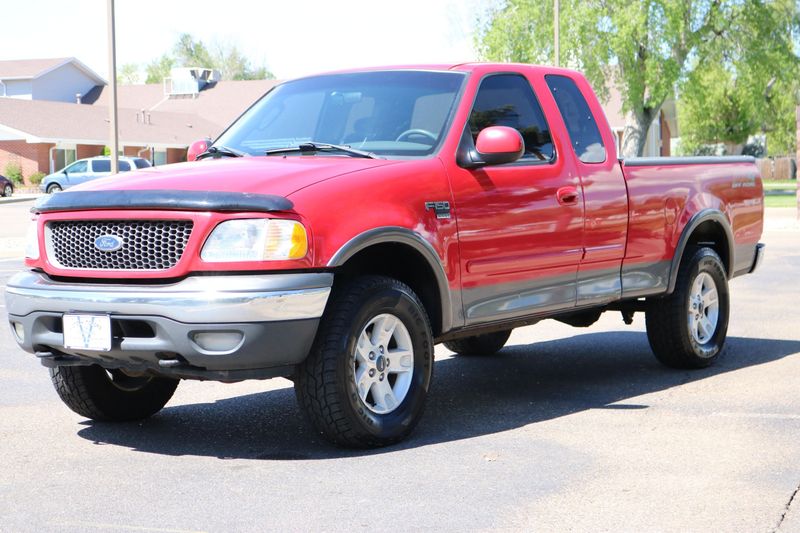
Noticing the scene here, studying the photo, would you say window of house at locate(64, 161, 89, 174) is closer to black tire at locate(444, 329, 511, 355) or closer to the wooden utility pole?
the wooden utility pole

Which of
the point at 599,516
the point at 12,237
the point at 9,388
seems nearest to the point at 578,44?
the point at 12,237

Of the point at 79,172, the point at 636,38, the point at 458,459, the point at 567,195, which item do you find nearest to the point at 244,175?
the point at 458,459

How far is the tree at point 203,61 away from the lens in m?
120

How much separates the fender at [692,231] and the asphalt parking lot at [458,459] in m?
0.73

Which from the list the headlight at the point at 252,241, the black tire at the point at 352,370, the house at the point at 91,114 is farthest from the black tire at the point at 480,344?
the house at the point at 91,114

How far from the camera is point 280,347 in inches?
230

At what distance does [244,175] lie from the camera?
620cm

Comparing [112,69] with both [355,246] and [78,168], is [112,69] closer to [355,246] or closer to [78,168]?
[355,246]

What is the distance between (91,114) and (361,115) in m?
66.0

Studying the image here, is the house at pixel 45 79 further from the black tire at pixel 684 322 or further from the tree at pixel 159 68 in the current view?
the black tire at pixel 684 322

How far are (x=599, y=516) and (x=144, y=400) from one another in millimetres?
3128

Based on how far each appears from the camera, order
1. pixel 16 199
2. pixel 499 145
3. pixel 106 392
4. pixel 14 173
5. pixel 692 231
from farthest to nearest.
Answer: pixel 14 173 → pixel 16 199 → pixel 692 231 → pixel 106 392 → pixel 499 145

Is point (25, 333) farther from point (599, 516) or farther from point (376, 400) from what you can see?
point (599, 516)

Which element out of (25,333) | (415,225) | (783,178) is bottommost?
(783,178)
